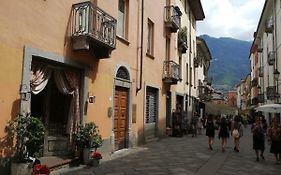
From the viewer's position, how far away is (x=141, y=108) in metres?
16.5

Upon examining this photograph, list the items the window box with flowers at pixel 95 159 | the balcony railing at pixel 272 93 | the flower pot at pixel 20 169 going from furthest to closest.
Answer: the balcony railing at pixel 272 93
the window box with flowers at pixel 95 159
the flower pot at pixel 20 169

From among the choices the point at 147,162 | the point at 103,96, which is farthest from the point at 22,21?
the point at 147,162

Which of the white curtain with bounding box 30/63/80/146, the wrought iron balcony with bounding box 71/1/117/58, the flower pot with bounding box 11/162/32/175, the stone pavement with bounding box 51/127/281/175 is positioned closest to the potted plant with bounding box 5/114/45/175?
the flower pot with bounding box 11/162/32/175

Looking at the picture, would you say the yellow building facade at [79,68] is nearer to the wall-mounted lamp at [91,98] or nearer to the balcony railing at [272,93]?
the wall-mounted lamp at [91,98]

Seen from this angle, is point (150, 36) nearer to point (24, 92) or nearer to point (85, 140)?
point (85, 140)

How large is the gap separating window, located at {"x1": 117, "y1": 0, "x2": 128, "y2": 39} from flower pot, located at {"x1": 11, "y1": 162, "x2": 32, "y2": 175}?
775cm

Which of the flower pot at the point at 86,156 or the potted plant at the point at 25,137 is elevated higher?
the potted plant at the point at 25,137

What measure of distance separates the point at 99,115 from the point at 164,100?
9003 millimetres

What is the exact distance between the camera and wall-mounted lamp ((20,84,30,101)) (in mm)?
8461

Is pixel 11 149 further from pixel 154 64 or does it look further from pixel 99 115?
pixel 154 64

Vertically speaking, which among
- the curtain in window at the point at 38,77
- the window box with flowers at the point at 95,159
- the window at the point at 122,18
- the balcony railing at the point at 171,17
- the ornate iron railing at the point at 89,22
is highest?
the balcony railing at the point at 171,17

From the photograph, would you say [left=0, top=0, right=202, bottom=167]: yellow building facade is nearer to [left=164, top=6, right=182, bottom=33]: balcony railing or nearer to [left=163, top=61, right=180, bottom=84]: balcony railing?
[left=163, top=61, right=180, bottom=84]: balcony railing

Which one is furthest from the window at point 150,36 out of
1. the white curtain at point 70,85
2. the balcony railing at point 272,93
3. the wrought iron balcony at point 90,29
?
the balcony railing at point 272,93

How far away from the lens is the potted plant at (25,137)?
7.96 m
